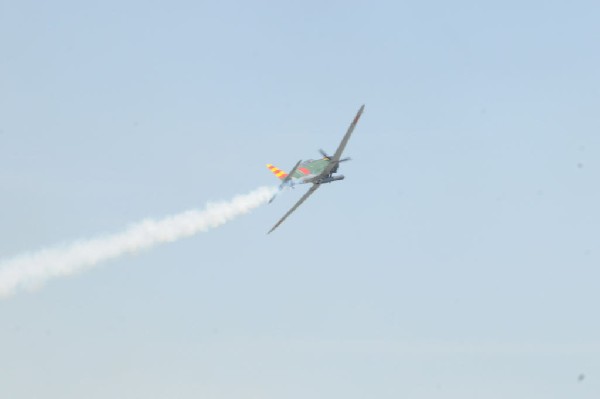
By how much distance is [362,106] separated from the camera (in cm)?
19400

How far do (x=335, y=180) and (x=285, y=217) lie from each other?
484 inches

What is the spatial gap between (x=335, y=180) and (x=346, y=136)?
8565 mm

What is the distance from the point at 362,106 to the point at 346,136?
6.15 metres

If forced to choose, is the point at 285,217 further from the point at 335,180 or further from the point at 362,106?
the point at 362,106

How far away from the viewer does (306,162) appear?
194625mm

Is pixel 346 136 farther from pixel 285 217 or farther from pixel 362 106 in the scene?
pixel 285 217

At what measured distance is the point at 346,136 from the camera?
7657 inches

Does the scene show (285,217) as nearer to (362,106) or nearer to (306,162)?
(306,162)

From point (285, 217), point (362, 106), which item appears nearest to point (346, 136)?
point (362, 106)

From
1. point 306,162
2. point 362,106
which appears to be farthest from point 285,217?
point 362,106

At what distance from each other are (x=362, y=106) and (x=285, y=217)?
81.3ft

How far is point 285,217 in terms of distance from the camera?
197250 mm

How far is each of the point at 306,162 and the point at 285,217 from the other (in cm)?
1108

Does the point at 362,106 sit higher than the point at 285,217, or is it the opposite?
the point at 362,106
